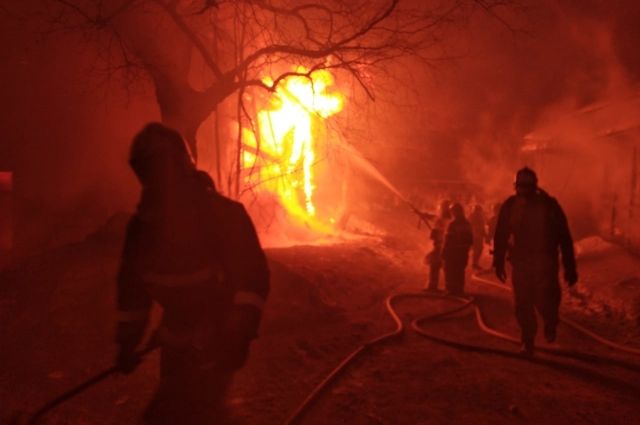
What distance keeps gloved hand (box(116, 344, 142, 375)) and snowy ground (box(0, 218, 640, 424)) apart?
2.24 ft

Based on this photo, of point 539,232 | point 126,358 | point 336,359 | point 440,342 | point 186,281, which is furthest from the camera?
point 440,342

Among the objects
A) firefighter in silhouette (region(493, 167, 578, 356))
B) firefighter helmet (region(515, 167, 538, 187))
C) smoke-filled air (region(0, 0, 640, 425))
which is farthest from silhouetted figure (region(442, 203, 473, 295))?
firefighter helmet (region(515, 167, 538, 187))

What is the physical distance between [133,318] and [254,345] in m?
3.77

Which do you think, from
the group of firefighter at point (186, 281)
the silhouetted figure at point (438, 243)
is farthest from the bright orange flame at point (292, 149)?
the group of firefighter at point (186, 281)

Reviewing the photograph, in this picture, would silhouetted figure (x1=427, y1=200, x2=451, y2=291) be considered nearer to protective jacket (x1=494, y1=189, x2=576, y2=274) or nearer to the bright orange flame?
protective jacket (x1=494, y1=189, x2=576, y2=274)

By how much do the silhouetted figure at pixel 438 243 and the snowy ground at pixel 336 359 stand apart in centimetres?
125

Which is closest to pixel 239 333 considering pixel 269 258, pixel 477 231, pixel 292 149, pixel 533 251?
pixel 533 251

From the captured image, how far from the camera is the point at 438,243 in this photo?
10594mm

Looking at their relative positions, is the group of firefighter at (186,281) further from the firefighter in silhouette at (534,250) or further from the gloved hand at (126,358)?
the firefighter in silhouette at (534,250)

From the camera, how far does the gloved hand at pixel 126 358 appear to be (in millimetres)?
2971

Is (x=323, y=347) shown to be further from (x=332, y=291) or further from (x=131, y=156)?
(x=131, y=156)

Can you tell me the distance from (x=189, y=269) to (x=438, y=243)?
27.8 feet

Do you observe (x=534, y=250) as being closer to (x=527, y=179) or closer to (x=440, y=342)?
(x=527, y=179)

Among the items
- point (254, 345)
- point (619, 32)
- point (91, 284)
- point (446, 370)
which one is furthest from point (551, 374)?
point (619, 32)
